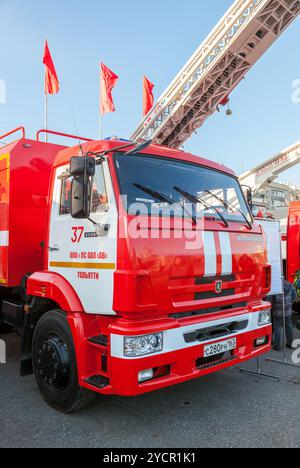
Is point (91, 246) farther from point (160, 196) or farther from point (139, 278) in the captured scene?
point (160, 196)

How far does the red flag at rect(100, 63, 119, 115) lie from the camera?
49.9ft

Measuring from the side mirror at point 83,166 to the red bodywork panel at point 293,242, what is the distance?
17.7 feet

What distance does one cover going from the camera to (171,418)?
3.35m

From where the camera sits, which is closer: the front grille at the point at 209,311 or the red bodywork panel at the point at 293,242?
the front grille at the point at 209,311

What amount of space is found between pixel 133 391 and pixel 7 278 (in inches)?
91.7

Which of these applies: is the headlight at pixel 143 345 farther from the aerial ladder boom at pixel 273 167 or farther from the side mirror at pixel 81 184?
the aerial ladder boom at pixel 273 167

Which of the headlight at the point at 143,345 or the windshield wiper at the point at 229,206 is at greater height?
the windshield wiper at the point at 229,206

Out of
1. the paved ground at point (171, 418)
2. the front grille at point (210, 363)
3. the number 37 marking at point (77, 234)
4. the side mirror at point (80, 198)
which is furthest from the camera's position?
the number 37 marking at point (77, 234)

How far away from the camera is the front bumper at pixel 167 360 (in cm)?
275

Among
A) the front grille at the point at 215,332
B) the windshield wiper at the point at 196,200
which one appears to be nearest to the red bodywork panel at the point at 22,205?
the windshield wiper at the point at 196,200

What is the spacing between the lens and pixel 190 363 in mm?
3084

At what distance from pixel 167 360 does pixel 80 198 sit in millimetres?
1536

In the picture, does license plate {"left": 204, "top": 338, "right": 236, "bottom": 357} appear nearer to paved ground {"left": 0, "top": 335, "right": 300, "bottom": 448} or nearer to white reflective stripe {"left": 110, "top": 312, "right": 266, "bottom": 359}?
white reflective stripe {"left": 110, "top": 312, "right": 266, "bottom": 359}

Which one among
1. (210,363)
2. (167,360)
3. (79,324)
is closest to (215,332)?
(210,363)
